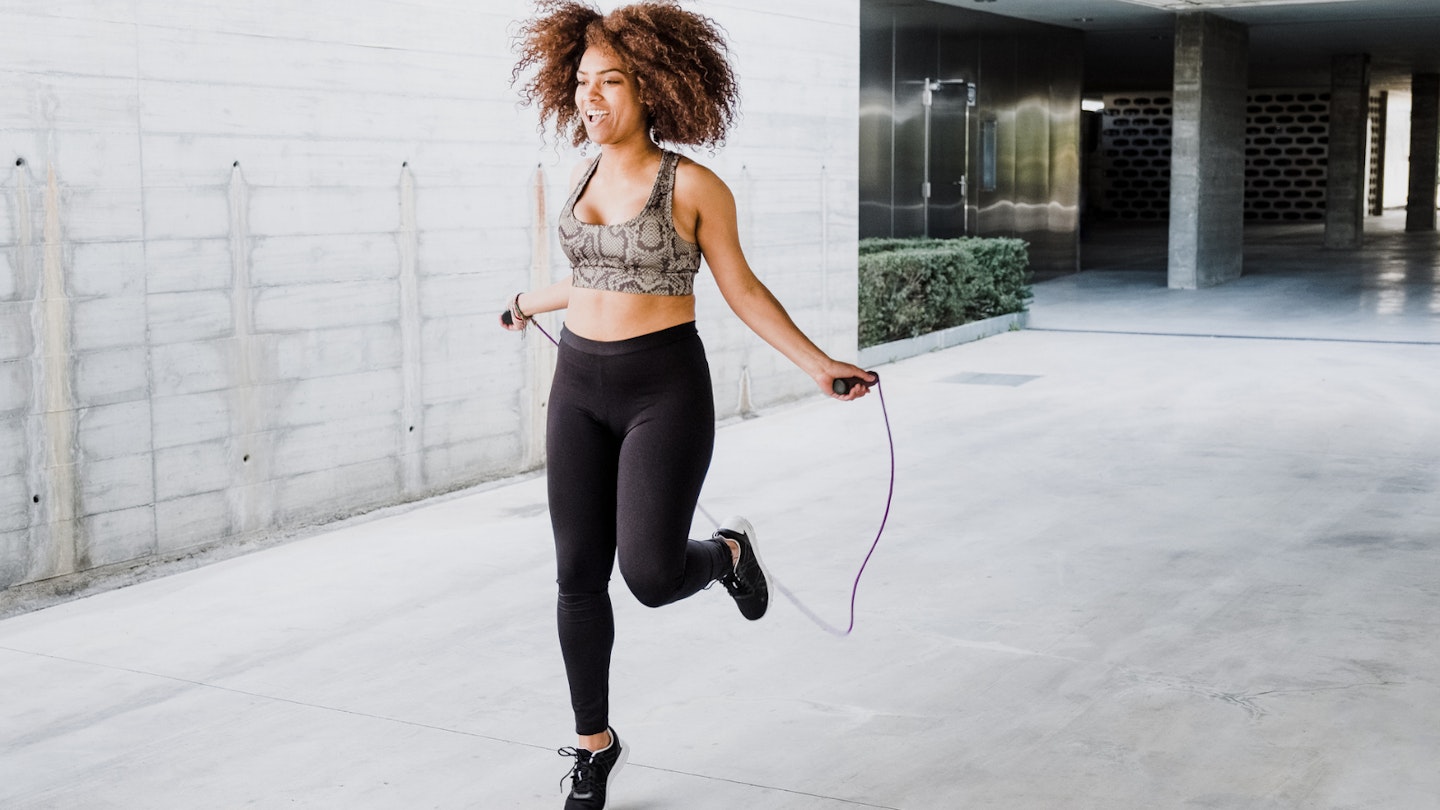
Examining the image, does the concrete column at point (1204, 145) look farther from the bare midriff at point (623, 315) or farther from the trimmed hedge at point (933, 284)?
the bare midriff at point (623, 315)

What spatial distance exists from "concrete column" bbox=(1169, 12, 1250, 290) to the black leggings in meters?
15.9

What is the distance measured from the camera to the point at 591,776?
360cm

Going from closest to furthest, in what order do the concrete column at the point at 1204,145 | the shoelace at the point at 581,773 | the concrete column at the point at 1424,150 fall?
the shoelace at the point at 581,773 < the concrete column at the point at 1204,145 < the concrete column at the point at 1424,150

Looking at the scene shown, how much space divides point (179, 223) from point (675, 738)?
10.2 ft

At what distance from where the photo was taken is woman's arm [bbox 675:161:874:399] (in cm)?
359

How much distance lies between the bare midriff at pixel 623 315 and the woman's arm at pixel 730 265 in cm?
14

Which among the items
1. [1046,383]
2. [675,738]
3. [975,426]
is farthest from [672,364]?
[1046,383]

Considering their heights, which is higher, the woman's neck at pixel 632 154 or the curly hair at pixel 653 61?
the curly hair at pixel 653 61

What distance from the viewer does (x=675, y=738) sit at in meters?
4.15

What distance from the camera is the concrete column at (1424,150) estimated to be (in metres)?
30.8

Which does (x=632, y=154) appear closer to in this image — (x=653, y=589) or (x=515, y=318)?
(x=515, y=318)

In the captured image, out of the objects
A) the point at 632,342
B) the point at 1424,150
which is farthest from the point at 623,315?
the point at 1424,150

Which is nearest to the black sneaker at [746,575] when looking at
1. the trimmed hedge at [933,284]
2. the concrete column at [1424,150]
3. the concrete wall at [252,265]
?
the concrete wall at [252,265]

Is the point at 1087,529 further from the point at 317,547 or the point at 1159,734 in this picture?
the point at 317,547
